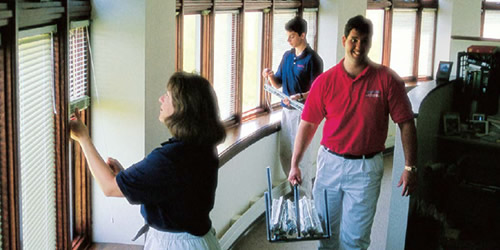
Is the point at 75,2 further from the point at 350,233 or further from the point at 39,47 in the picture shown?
the point at 350,233

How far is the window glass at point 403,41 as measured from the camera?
860 cm

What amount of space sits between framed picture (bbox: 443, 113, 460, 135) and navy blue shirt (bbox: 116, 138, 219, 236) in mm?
3413

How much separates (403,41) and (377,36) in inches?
27.4

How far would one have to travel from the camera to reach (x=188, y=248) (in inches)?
99.7

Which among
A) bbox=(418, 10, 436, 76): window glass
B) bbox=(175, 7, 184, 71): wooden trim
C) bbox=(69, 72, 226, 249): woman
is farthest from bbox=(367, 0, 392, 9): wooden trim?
bbox=(69, 72, 226, 249): woman

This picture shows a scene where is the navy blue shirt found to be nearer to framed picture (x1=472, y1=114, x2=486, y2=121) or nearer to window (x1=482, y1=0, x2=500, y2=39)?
framed picture (x1=472, y1=114, x2=486, y2=121)

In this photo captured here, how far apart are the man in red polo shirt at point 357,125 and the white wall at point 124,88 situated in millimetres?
896

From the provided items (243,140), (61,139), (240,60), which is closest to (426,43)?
(240,60)

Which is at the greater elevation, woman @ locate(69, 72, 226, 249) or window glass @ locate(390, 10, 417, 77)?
window glass @ locate(390, 10, 417, 77)

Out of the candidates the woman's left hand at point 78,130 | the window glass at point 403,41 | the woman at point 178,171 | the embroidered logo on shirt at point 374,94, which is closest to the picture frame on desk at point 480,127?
the embroidered logo on shirt at point 374,94

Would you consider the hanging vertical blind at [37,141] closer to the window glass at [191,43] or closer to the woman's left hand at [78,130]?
the woman's left hand at [78,130]

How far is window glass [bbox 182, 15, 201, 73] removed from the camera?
4.68 m

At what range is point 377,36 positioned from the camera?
324 inches

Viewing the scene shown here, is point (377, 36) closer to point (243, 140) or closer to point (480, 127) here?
point (480, 127)
